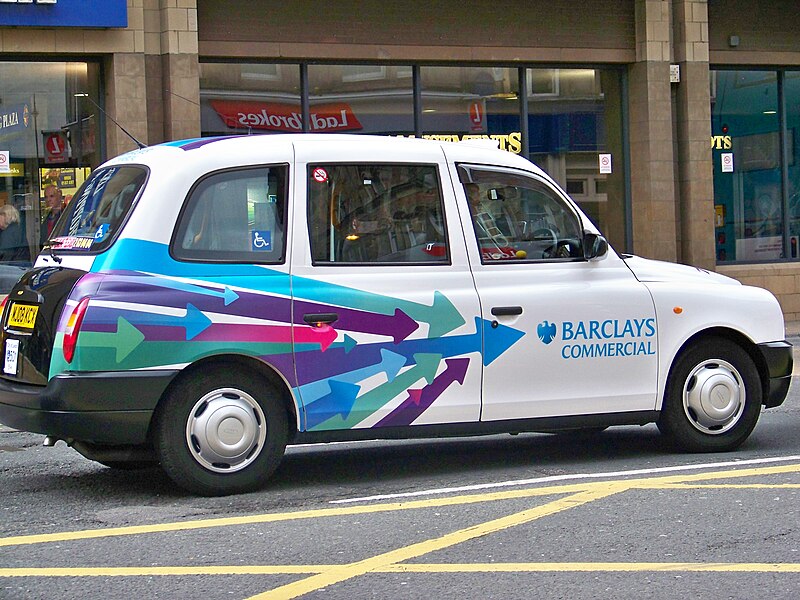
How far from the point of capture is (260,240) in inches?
273

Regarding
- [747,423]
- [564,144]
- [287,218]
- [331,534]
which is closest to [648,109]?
[564,144]

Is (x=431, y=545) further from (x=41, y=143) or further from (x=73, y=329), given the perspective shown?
(x=41, y=143)

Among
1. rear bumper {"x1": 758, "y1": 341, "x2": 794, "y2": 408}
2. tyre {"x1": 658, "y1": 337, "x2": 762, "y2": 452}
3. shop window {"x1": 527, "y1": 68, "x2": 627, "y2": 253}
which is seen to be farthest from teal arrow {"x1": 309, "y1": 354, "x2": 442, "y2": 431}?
shop window {"x1": 527, "y1": 68, "x2": 627, "y2": 253}

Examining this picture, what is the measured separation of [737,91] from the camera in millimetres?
19141

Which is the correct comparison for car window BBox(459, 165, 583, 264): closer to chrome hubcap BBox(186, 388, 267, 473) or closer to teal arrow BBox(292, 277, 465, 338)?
teal arrow BBox(292, 277, 465, 338)

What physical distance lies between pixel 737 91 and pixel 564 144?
2.99 metres

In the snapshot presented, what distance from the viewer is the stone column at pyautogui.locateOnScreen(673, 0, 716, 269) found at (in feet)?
60.2

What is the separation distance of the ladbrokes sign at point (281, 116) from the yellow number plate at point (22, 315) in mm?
9302

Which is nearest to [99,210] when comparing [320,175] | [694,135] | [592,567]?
[320,175]

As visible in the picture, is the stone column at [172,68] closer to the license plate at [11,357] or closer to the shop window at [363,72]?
the shop window at [363,72]

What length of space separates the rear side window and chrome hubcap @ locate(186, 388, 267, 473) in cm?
101

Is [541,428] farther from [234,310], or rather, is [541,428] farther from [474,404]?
[234,310]

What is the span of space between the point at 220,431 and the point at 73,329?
3.03 ft

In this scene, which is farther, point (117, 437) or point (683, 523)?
point (117, 437)
